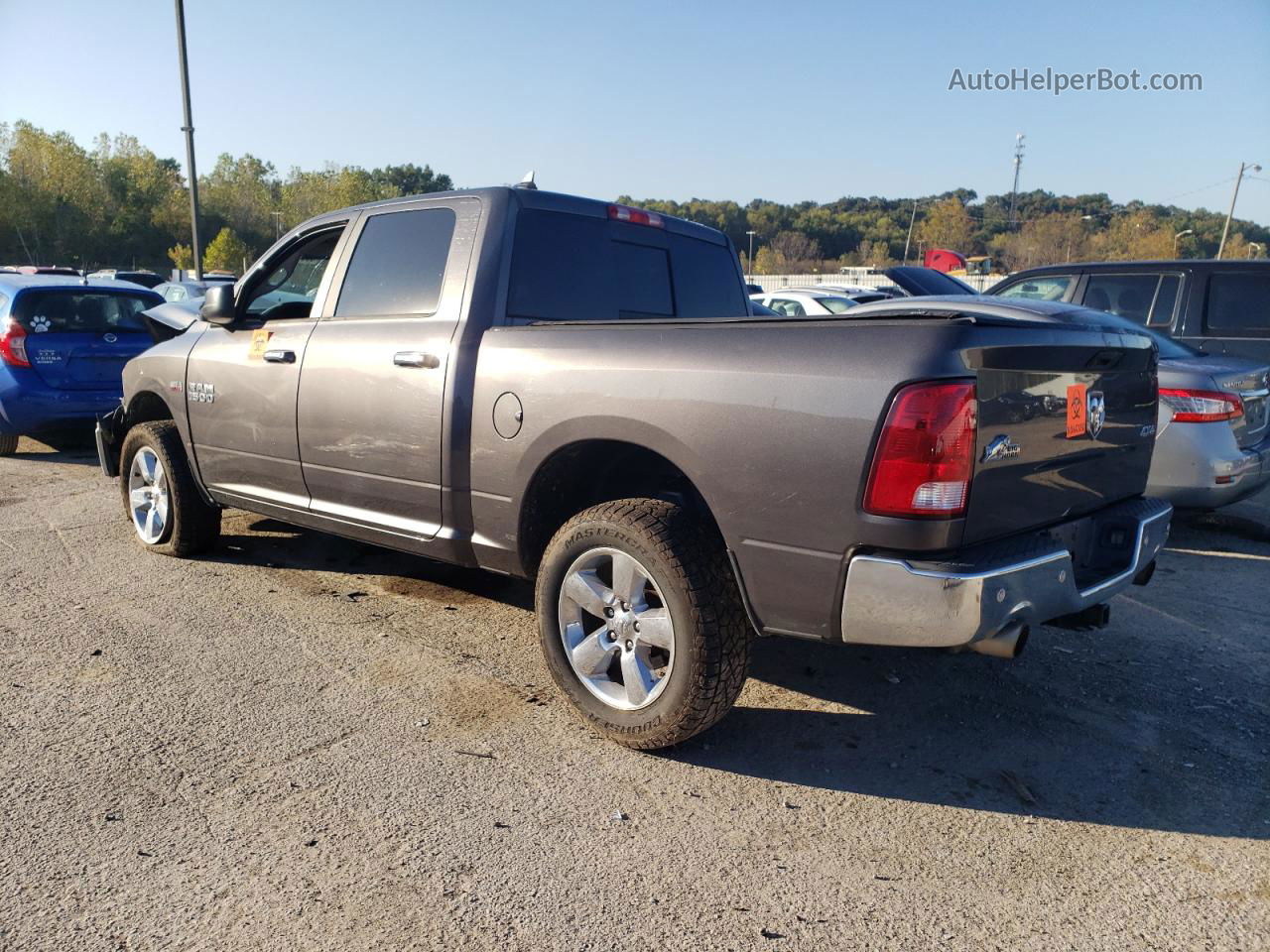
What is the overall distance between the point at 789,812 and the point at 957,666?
151cm

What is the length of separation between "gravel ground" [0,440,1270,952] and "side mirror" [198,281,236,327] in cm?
143

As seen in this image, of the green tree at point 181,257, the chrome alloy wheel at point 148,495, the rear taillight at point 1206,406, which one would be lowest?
the chrome alloy wheel at point 148,495

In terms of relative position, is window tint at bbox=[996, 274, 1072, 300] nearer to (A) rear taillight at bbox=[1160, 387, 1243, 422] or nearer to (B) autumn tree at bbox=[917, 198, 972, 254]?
(A) rear taillight at bbox=[1160, 387, 1243, 422]

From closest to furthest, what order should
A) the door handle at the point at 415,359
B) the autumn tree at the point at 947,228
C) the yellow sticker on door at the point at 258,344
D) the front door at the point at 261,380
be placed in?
the door handle at the point at 415,359 < the front door at the point at 261,380 < the yellow sticker on door at the point at 258,344 < the autumn tree at the point at 947,228

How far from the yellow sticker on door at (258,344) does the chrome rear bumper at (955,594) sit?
10.7 feet

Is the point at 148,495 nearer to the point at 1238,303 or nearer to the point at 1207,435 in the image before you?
the point at 1207,435

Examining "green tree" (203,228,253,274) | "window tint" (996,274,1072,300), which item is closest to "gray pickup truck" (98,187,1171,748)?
"window tint" (996,274,1072,300)

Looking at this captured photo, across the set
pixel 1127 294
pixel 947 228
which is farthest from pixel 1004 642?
pixel 947 228

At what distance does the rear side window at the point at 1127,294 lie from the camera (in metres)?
7.76

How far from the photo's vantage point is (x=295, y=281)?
16.2 ft

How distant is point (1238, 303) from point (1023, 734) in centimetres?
594

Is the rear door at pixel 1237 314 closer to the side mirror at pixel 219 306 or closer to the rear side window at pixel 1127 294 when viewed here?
the rear side window at pixel 1127 294

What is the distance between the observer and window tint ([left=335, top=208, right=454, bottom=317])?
3.93 m

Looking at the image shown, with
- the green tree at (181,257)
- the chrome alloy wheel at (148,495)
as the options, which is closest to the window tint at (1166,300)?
the chrome alloy wheel at (148,495)
